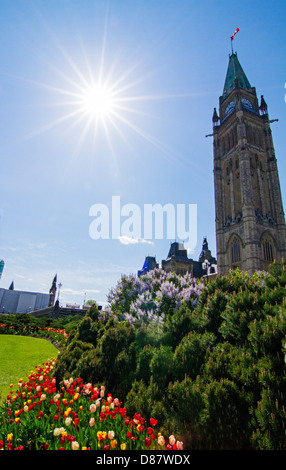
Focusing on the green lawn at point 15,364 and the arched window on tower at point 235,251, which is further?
the arched window on tower at point 235,251

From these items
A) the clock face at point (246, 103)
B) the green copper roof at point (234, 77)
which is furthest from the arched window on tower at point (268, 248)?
the green copper roof at point (234, 77)

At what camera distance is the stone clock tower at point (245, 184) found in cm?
3659

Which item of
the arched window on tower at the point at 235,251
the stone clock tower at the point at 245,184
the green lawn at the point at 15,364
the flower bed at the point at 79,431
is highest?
the stone clock tower at the point at 245,184

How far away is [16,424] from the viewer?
3486 millimetres

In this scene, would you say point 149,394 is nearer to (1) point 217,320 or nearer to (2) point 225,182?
(1) point 217,320

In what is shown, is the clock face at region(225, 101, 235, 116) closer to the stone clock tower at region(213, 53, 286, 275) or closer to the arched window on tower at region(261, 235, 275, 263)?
the stone clock tower at region(213, 53, 286, 275)

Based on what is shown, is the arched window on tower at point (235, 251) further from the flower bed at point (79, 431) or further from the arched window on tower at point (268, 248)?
the flower bed at point (79, 431)

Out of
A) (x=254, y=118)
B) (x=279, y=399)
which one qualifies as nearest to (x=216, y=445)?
(x=279, y=399)

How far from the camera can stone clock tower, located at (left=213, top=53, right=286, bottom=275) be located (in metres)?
36.6

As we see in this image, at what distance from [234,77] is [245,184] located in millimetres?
27952

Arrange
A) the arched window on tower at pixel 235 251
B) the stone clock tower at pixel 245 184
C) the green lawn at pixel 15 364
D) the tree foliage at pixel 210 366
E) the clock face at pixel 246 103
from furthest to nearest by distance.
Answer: the clock face at pixel 246 103 < the arched window on tower at pixel 235 251 < the stone clock tower at pixel 245 184 < the green lawn at pixel 15 364 < the tree foliage at pixel 210 366

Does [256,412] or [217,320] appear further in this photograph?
[217,320]

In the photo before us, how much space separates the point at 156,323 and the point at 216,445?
135 inches
